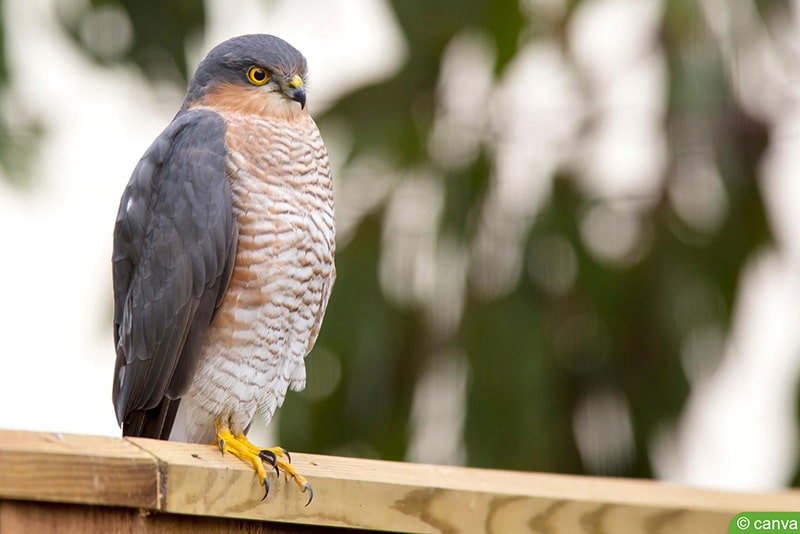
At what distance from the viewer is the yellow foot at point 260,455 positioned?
8.51 feet

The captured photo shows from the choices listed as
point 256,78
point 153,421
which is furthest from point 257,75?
point 153,421

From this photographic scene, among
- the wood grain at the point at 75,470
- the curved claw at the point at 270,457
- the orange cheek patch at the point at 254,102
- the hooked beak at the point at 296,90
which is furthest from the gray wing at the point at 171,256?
the wood grain at the point at 75,470

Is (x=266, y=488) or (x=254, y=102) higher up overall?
(x=254, y=102)

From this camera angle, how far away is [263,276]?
9.77ft

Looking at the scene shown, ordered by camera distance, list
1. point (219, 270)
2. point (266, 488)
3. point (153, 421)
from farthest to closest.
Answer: point (153, 421)
point (219, 270)
point (266, 488)

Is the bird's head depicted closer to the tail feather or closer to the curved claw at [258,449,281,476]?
the tail feather

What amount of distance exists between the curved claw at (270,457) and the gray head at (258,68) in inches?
37.8

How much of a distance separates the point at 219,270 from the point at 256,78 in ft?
1.92

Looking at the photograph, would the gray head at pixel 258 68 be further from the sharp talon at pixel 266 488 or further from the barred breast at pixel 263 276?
the sharp talon at pixel 266 488

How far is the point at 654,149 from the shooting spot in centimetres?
505

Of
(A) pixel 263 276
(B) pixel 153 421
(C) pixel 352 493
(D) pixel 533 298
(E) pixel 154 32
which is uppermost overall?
(E) pixel 154 32

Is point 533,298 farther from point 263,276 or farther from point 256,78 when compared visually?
point 263,276

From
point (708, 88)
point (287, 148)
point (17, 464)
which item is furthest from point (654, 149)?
point (17, 464)

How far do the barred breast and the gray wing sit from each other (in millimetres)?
41
